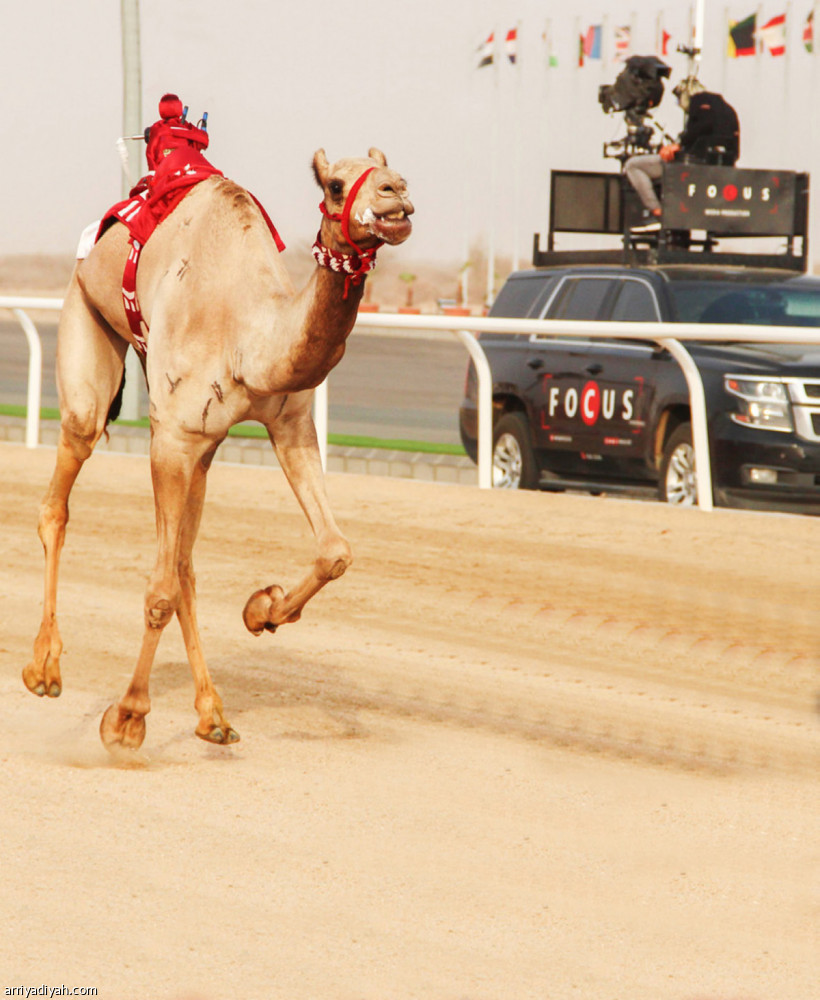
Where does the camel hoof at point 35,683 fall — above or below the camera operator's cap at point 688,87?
below

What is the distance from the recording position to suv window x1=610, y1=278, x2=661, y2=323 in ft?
39.7

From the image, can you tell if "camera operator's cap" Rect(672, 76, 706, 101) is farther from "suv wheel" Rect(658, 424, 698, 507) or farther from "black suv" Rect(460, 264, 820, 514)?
"suv wheel" Rect(658, 424, 698, 507)

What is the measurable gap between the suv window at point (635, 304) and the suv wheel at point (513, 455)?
1043 millimetres

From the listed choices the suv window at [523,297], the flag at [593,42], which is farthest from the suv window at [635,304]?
the flag at [593,42]

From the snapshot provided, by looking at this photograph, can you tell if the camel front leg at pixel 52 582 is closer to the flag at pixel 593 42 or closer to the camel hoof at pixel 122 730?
the camel hoof at pixel 122 730

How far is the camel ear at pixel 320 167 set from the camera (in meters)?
4.45

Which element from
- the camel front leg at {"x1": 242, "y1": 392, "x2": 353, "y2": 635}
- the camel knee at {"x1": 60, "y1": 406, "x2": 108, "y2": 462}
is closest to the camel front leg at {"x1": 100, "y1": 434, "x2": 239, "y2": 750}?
the camel front leg at {"x1": 242, "y1": 392, "x2": 353, "y2": 635}

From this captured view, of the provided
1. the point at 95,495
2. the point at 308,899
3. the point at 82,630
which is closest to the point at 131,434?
the point at 95,495

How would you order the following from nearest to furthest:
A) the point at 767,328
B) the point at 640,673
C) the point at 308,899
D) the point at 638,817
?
the point at 308,899, the point at 638,817, the point at 640,673, the point at 767,328

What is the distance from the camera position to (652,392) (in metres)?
11.5

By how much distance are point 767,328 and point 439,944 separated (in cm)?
647

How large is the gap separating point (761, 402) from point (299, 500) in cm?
629

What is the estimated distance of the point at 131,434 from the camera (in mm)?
17094

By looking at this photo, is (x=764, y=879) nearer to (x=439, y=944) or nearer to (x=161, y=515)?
(x=439, y=944)
